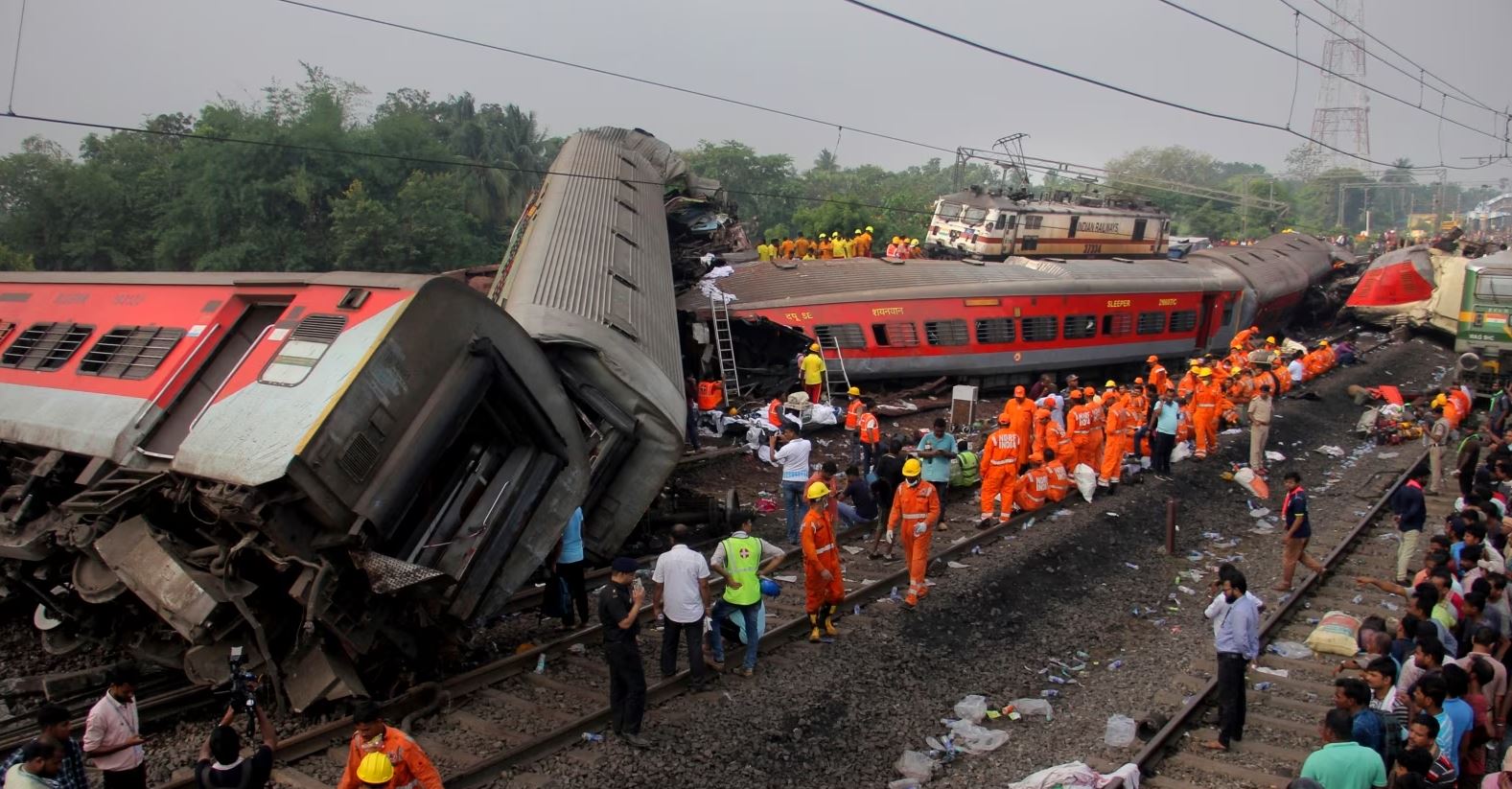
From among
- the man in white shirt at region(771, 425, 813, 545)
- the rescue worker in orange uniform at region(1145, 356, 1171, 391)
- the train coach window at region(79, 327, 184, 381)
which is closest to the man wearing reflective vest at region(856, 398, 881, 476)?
the man in white shirt at region(771, 425, 813, 545)

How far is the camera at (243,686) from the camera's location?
5.94 m

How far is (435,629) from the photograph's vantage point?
285 inches

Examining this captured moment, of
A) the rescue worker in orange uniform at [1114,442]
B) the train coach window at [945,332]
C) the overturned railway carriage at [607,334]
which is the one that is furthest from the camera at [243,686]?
the train coach window at [945,332]

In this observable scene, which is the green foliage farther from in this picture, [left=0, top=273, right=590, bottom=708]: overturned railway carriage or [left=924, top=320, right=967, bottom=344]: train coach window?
[left=0, top=273, right=590, bottom=708]: overturned railway carriage

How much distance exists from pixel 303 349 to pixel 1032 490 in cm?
847

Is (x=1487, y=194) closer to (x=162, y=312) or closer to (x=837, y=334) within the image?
(x=837, y=334)

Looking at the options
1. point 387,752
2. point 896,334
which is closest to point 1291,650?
point 387,752

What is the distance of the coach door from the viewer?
700cm

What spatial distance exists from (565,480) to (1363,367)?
2249 cm

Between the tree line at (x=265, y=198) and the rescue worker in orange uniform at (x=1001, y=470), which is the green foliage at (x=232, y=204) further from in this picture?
the rescue worker in orange uniform at (x=1001, y=470)

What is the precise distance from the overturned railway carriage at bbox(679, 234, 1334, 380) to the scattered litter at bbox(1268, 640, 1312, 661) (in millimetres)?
10893

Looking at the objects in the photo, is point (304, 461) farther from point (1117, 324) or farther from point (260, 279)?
point (1117, 324)

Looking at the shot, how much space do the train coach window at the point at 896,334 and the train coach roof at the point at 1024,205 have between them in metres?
8.99

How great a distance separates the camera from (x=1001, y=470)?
11812 mm
